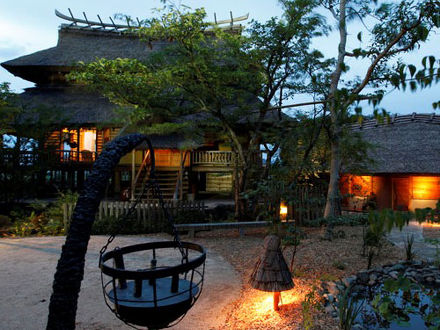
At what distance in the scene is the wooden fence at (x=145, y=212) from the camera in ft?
35.9

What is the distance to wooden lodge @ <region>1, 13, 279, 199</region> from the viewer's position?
17141mm

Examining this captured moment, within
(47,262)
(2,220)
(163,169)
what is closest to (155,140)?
(163,169)

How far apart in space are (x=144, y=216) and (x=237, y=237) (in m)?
3.28

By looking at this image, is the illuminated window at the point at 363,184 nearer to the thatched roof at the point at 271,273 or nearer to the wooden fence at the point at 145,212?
the wooden fence at the point at 145,212

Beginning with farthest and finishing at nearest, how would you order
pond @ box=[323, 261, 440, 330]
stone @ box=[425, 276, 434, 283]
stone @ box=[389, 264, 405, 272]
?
stone @ box=[389, 264, 405, 272] < stone @ box=[425, 276, 434, 283] < pond @ box=[323, 261, 440, 330]

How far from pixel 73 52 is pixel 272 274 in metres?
22.4

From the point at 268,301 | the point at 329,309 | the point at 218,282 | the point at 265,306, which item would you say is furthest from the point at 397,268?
the point at 218,282

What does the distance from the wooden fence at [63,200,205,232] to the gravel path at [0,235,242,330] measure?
7.16 feet

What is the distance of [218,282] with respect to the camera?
5.94 metres

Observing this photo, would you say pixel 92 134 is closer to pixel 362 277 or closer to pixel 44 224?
pixel 44 224

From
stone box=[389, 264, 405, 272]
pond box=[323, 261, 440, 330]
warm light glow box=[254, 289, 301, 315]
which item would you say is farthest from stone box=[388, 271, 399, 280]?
warm light glow box=[254, 289, 301, 315]

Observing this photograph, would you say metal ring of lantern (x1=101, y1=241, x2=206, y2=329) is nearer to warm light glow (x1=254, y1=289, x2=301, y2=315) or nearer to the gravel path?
the gravel path

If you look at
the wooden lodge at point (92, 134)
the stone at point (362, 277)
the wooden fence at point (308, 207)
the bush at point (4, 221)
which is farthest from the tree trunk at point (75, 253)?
the wooden lodge at point (92, 134)

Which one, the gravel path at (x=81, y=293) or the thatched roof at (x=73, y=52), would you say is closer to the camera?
the gravel path at (x=81, y=293)
